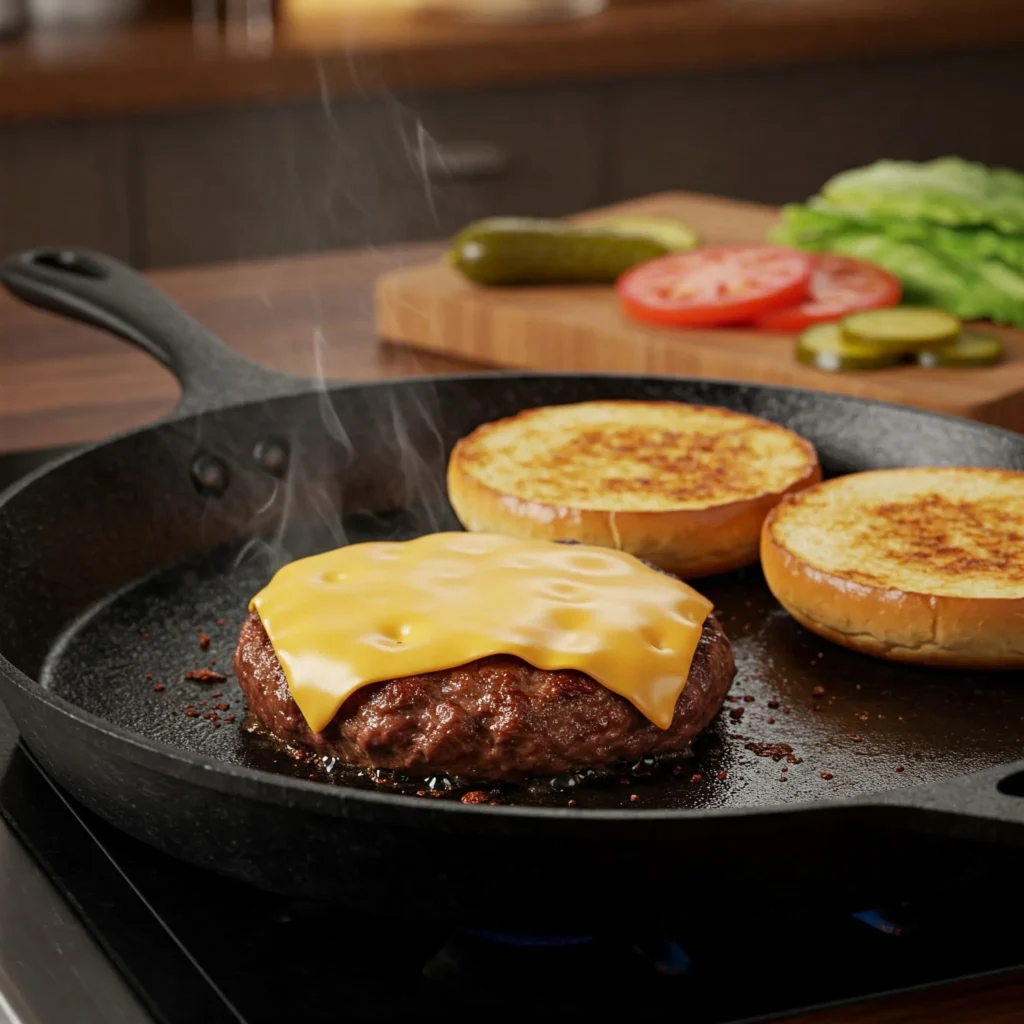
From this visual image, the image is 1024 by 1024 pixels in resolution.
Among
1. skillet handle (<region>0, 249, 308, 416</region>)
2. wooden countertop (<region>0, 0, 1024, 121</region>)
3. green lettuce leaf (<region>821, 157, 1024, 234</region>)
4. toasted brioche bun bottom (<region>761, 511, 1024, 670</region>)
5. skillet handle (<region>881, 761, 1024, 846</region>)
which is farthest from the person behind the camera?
wooden countertop (<region>0, 0, 1024, 121</region>)

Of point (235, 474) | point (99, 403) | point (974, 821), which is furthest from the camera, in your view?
point (99, 403)

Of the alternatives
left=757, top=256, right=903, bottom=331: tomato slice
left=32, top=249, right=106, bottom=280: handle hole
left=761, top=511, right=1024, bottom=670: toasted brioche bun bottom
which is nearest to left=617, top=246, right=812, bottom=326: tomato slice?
left=757, top=256, right=903, bottom=331: tomato slice

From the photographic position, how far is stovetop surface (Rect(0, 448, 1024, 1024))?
999 millimetres

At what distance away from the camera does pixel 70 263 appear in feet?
6.80

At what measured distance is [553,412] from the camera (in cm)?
200

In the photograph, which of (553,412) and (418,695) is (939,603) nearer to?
(418,695)

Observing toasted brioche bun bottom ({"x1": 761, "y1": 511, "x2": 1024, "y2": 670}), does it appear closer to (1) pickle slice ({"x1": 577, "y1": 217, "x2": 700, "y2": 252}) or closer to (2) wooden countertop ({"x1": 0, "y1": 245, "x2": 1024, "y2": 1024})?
(2) wooden countertop ({"x1": 0, "y1": 245, "x2": 1024, "y2": 1024})

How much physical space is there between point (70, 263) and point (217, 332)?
0.62 meters

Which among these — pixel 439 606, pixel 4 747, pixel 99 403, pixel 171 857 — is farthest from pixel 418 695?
pixel 99 403

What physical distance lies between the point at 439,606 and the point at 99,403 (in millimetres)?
1252

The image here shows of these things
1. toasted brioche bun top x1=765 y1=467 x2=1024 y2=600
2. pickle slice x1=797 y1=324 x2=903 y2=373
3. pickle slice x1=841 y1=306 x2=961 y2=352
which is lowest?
pickle slice x1=797 y1=324 x2=903 y2=373

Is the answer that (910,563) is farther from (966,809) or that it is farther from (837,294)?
(837,294)

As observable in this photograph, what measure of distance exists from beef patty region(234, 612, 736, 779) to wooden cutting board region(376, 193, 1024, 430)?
109 centimetres

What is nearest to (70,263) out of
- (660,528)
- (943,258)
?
(660,528)
